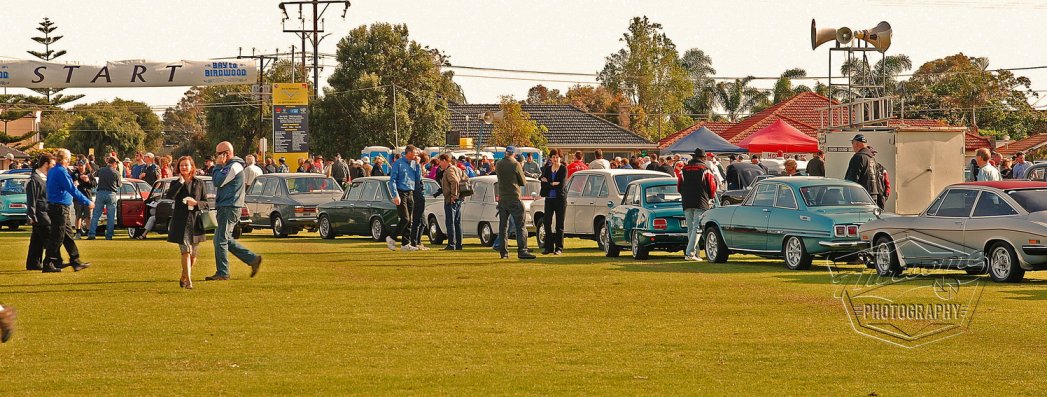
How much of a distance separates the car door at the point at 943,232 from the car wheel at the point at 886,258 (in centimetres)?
15

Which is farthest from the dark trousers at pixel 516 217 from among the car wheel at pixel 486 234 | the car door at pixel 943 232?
the car door at pixel 943 232

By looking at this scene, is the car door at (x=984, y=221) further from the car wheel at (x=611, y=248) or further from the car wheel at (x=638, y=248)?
the car wheel at (x=611, y=248)

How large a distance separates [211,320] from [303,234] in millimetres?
21894

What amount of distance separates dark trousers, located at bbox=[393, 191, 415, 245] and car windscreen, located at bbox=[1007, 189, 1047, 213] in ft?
36.2

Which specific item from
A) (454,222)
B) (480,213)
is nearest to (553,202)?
(454,222)

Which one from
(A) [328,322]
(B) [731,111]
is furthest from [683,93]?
(A) [328,322]

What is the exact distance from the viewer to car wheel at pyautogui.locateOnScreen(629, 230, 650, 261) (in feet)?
76.3

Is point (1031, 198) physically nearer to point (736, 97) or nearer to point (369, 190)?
point (369, 190)

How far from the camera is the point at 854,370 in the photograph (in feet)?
34.3

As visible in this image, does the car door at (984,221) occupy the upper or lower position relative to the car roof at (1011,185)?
lower

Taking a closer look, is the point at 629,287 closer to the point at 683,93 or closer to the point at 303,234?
the point at 303,234

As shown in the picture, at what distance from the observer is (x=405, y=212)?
84.9ft

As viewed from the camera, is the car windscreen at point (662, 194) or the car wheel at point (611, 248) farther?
the car wheel at point (611, 248)

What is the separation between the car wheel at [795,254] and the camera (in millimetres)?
20453
